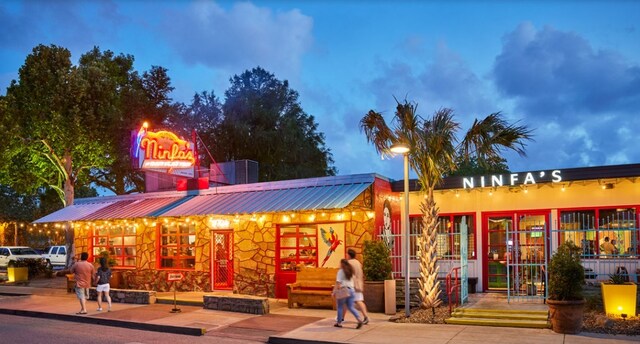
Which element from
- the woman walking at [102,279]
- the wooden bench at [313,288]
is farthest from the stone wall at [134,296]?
the wooden bench at [313,288]

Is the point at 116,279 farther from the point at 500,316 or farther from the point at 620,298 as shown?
the point at 620,298

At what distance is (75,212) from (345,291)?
1525cm

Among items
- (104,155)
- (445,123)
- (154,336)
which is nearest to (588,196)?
(445,123)

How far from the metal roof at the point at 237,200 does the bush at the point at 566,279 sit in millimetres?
5666

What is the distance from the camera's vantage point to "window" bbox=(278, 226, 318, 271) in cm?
1841

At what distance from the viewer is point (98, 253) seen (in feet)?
79.0

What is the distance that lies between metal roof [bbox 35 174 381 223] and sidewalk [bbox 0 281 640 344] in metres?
2.90

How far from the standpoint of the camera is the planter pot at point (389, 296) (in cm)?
1488

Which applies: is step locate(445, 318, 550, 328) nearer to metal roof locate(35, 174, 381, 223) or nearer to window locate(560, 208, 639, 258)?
window locate(560, 208, 639, 258)

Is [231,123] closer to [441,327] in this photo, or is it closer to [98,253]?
[98,253]

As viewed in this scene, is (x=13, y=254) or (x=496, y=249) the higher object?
(x=496, y=249)

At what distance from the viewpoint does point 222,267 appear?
67.6 feet

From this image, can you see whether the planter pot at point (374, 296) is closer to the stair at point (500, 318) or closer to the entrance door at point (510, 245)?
the stair at point (500, 318)

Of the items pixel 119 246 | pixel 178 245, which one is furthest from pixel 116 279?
pixel 178 245
